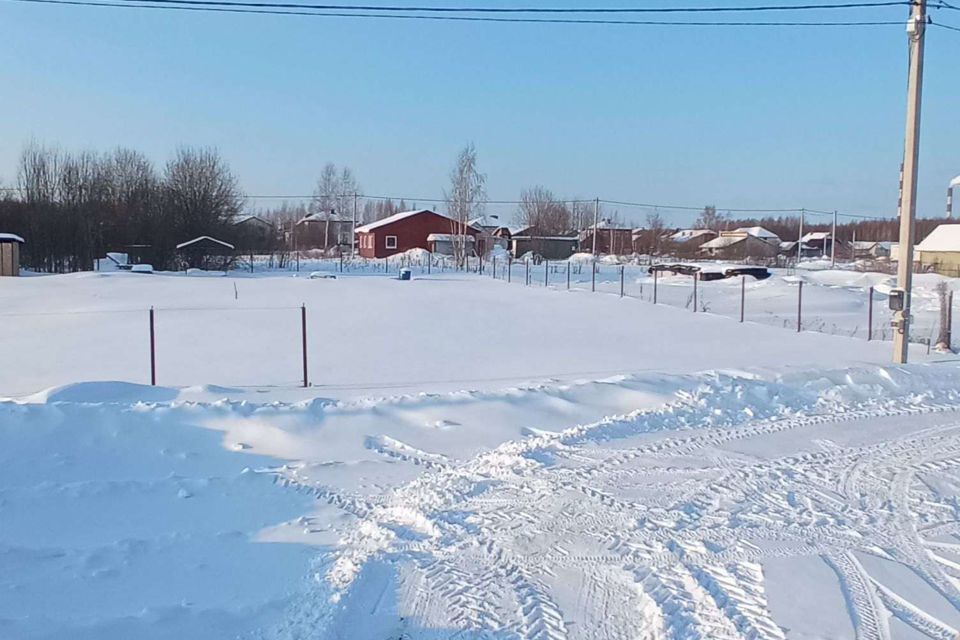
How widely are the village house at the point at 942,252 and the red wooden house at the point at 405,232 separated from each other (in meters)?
39.3

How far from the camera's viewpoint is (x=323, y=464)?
692 cm

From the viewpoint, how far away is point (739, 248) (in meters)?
89.3

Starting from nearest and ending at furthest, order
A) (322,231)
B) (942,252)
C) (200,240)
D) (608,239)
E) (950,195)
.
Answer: (950,195) < (200,240) < (942,252) < (608,239) < (322,231)

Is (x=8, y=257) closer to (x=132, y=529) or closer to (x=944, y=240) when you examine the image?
(x=132, y=529)

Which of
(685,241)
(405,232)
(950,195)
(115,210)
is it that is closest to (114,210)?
(115,210)

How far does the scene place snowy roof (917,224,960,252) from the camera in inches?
2199

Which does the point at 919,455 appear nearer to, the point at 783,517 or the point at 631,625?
the point at 783,517

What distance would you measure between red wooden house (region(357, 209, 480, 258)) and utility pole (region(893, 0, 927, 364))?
216 ft

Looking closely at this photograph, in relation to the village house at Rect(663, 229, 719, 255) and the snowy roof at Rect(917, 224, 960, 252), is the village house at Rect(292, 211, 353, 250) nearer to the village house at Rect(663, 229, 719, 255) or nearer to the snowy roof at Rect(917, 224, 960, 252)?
the village house at Rect(663, 229, 719, 255)

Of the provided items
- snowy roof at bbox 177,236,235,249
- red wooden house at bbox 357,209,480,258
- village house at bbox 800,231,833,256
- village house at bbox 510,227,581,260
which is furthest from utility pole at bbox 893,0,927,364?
village house at bbox 800,231,833,256

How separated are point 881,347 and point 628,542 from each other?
12564 mm

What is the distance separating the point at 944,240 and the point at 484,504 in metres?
62.0

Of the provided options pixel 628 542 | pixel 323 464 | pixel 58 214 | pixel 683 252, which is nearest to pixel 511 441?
pixel 323 464

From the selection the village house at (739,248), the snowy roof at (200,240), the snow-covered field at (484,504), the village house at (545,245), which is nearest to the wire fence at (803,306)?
the snow-covered field at (484,504)
